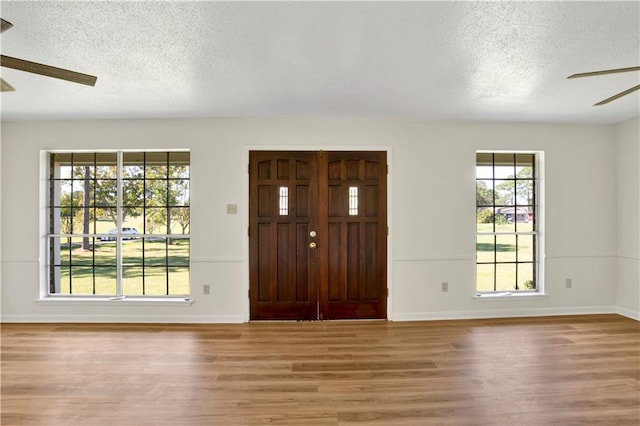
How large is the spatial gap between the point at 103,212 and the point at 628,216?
6668 mm

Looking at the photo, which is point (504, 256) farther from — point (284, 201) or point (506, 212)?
point (284, 201)

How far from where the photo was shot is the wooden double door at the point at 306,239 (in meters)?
4.20

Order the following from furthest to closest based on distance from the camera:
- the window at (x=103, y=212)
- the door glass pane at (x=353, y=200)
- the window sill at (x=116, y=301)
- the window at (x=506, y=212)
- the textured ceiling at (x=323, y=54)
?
the window at (x=506, y=212) → the window at (x=103, y=212) → the door glass pane at (x=353, y=200) → the window sill at (x=116, y=301) → the textured ceiling at (x=323, y=54)

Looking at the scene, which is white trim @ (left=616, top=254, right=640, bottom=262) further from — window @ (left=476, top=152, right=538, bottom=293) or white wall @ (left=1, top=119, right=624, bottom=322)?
window @ (left=476, top=152, right=538, bottom=293)

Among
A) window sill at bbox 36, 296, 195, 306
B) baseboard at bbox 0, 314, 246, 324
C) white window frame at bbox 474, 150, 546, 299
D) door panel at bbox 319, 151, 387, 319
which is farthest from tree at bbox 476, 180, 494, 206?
window sill at bbox 36, 296, 195, 306

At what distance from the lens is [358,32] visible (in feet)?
6.90

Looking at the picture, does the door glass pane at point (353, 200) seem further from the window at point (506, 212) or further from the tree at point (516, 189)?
the tree at point (516, 189)

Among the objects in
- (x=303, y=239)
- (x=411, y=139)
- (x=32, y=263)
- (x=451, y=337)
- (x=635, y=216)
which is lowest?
(x=451, y=337)

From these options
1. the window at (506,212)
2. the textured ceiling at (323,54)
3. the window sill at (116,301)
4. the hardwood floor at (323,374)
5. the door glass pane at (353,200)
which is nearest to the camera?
the textured ceiling at (323,54)

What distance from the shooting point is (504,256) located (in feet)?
14.9

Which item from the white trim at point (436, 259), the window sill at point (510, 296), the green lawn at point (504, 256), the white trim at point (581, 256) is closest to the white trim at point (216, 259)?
the white trim at point (436, 259)

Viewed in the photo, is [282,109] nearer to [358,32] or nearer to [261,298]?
[358,32]

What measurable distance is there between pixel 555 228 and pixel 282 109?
148 inches

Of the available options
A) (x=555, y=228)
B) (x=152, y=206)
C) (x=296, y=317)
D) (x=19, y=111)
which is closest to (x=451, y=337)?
(x=296, y=317)
